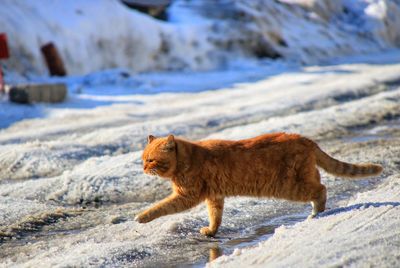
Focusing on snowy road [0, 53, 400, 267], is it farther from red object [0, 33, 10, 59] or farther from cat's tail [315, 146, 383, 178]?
red object [0, 33, 10, 59]

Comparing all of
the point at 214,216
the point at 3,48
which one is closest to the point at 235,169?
the point at 214,216

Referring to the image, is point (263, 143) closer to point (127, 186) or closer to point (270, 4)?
point (127, 186)

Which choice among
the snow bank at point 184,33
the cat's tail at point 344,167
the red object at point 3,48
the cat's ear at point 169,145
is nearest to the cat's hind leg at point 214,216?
the cat's ear at point 169,145

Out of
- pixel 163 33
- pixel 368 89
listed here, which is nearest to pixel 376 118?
pixel 368 89

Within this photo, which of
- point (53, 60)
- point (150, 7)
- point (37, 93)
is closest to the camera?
point (37, 93)

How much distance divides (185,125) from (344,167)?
5.63 meters

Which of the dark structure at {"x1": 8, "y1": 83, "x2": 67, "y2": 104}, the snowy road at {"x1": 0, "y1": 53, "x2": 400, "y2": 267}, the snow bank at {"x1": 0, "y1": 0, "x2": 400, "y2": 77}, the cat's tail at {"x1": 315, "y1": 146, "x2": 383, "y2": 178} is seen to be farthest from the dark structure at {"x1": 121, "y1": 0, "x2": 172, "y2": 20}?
the cat's tail at {"x1": 315, "y1": 146, "x2": 383, "y2": 178}

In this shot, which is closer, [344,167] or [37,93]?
[344,167]

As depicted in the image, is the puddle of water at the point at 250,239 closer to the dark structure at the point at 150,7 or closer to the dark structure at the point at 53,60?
the dark structure at the point at 53,60

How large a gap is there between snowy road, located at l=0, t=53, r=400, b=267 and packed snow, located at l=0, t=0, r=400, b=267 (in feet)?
0.07

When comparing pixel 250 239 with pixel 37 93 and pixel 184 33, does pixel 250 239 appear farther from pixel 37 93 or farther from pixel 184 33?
pixel 184 33

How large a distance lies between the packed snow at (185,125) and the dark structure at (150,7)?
28.1 inches

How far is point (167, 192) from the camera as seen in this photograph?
284 inches

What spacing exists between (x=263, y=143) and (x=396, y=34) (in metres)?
27.7
